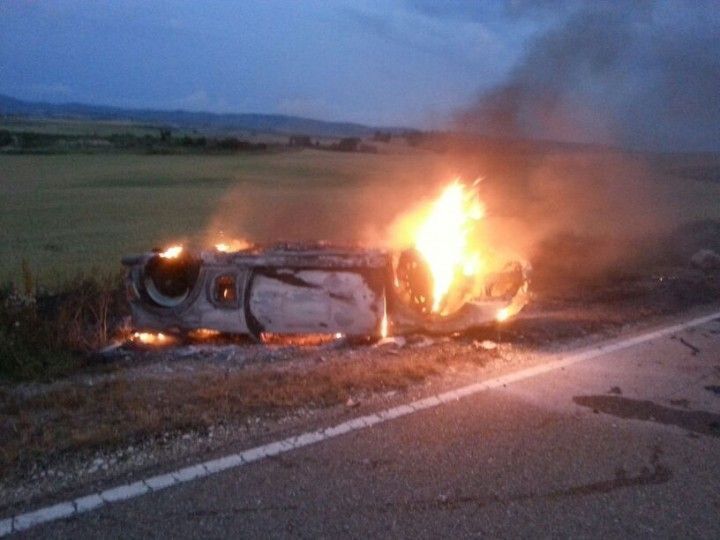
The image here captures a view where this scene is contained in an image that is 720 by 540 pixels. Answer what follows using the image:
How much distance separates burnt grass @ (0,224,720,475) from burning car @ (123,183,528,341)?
0.84 feet

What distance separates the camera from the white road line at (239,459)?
11.7ft

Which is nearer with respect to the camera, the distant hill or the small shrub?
the small shrub

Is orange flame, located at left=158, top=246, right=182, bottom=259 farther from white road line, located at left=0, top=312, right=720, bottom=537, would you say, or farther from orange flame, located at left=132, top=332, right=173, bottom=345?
white road line, located at left=0, top=312, right=720, bottom=537

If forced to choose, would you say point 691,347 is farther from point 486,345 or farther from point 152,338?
point 152,338

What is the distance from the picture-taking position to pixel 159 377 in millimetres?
5812

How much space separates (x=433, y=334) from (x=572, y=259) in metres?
5.97

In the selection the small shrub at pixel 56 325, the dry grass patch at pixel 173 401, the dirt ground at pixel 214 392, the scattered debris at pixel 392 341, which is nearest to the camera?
the dirt ground at pixel 214 392

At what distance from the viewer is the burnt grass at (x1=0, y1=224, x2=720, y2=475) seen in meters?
4.60

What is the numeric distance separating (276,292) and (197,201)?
1826 centimetres

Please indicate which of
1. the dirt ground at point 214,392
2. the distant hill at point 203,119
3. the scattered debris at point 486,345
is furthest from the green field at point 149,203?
the distant hill at point 203,119

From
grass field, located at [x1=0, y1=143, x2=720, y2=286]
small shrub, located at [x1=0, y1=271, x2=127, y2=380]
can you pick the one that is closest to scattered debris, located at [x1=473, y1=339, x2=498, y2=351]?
small shrub, located at [x1=0, y1=271, x2=127, y2=380]

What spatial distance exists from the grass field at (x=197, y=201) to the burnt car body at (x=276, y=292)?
3.28 metres

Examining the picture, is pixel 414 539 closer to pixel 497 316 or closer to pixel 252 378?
pixel 252 378

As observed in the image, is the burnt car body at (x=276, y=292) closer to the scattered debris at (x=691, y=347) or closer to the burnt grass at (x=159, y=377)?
the burnt grass at (x=159, y=377)
